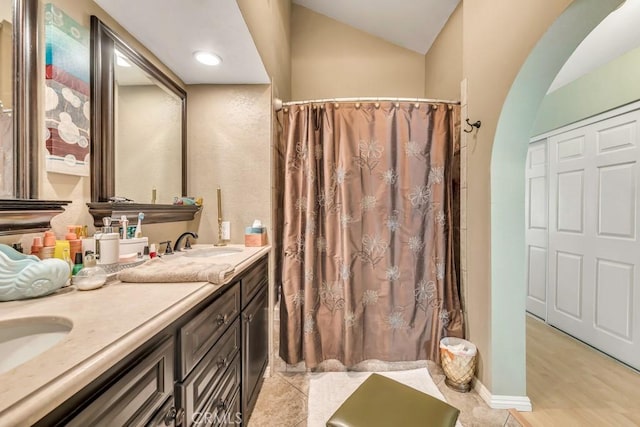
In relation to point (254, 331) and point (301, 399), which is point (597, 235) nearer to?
point (301, 399)

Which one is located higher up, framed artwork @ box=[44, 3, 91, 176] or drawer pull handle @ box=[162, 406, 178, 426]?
framed artwork @ box=[44, 3, 91, 176]

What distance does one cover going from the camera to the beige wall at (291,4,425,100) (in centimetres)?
304

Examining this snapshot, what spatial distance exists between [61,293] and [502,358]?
215 centimetres

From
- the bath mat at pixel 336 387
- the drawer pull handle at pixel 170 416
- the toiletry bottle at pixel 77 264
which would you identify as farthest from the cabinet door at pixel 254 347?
the toiletry bottle at pixel 77 264

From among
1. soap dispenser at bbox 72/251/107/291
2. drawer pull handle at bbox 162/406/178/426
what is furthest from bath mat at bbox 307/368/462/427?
soap dispenser at bbox 72/251/107/291

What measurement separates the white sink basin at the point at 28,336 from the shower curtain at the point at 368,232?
54.2 inches

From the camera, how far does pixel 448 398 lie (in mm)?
1763

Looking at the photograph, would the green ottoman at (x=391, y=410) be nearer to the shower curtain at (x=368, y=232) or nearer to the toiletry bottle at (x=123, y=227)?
the shower curtain at (x=368, y=232)

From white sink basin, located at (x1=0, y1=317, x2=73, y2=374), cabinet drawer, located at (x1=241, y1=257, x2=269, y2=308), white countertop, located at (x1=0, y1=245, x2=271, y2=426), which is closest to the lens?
white countertop, located at (x1=0, y1=245, x2=271, y2=426)

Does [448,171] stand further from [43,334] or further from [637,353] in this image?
[43,334]

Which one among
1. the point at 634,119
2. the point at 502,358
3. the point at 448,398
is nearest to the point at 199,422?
the point at 448,398

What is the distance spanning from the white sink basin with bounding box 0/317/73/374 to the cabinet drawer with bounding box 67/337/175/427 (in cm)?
20

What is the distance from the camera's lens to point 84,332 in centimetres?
57

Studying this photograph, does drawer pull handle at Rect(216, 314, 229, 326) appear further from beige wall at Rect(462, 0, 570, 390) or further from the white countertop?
beige wall at Rect(462, 0, 570, 390)
